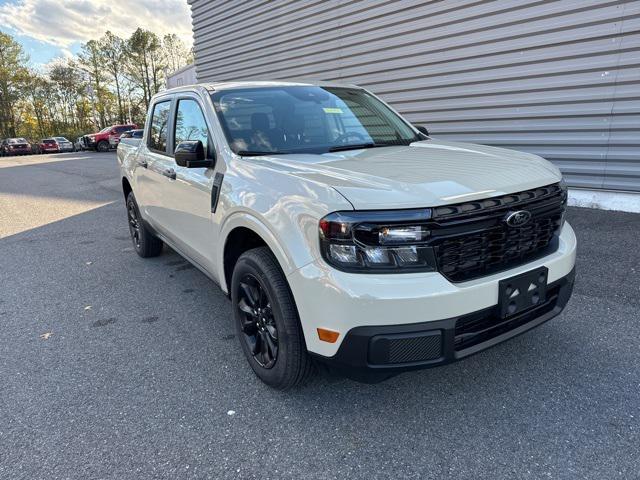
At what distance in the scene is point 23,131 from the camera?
168 feet

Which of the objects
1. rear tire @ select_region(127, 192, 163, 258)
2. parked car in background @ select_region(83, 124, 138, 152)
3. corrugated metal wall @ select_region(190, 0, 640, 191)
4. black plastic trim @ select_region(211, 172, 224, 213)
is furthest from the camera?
parked car in background @ select_region(83, 124, 138, 152)

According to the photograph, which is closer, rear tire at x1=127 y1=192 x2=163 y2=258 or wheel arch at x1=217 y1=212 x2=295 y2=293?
wheel arch at x1=217 y1=212 x2=295 y2=293

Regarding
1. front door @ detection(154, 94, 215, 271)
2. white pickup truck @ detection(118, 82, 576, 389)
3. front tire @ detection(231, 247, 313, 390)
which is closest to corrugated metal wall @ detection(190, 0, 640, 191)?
white pickup truck @ detection(118, 82, 576, 389)

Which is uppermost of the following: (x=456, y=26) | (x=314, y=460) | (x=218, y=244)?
(x=456, y=26)

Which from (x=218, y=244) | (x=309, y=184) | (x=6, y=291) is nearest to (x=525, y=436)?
(x=309, y=184)

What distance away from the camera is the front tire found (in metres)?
2.22

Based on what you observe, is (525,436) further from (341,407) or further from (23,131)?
(23,131)

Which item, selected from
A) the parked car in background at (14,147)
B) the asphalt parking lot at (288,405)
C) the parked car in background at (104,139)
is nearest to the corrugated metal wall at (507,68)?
the asphalt parking lot at (288,405)

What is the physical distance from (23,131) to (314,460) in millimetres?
61113

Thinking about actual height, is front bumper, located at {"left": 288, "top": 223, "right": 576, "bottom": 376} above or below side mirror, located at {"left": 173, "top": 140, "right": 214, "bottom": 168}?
below

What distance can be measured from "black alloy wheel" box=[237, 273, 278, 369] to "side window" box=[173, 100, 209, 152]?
992 mm

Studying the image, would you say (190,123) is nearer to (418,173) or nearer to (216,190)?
(216,190)

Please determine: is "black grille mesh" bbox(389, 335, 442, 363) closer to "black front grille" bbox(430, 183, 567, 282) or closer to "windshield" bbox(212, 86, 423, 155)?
"black front grille" bbox(430, 183, 567, 282)

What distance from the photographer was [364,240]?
1.93 m
